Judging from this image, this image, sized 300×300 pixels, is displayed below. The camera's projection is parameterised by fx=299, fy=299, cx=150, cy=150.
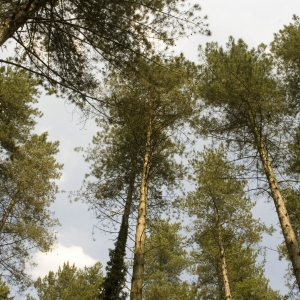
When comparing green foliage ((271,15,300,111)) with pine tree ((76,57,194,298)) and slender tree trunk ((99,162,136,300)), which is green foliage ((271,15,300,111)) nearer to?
pine tree ((76,57,194,298))

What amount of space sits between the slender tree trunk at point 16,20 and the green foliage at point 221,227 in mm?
8817

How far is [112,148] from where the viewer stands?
1216cm

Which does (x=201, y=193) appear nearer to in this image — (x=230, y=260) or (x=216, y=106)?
(x=230, y=260)

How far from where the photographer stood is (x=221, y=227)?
1377 cm

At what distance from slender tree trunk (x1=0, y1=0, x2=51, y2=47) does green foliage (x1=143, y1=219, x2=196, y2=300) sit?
11.8m

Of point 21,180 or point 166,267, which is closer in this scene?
point 21,180

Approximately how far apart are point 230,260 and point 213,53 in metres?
11.0

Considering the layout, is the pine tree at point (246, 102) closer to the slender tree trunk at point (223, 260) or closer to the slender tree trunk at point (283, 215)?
the slender tree trunk at point (283, 215)

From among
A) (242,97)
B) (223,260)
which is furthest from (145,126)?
(223,260)

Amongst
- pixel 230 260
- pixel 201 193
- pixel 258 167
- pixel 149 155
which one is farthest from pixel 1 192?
pixel 230 260

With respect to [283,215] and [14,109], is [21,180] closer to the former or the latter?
[14,109]

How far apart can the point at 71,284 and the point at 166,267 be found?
7.00 m

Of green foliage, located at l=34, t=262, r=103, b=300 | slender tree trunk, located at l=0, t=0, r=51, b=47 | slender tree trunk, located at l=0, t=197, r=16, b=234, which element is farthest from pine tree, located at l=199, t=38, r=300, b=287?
green foliage, located at l=34, t=262, r=103, b=300

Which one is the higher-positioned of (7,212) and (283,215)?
(7,212)
